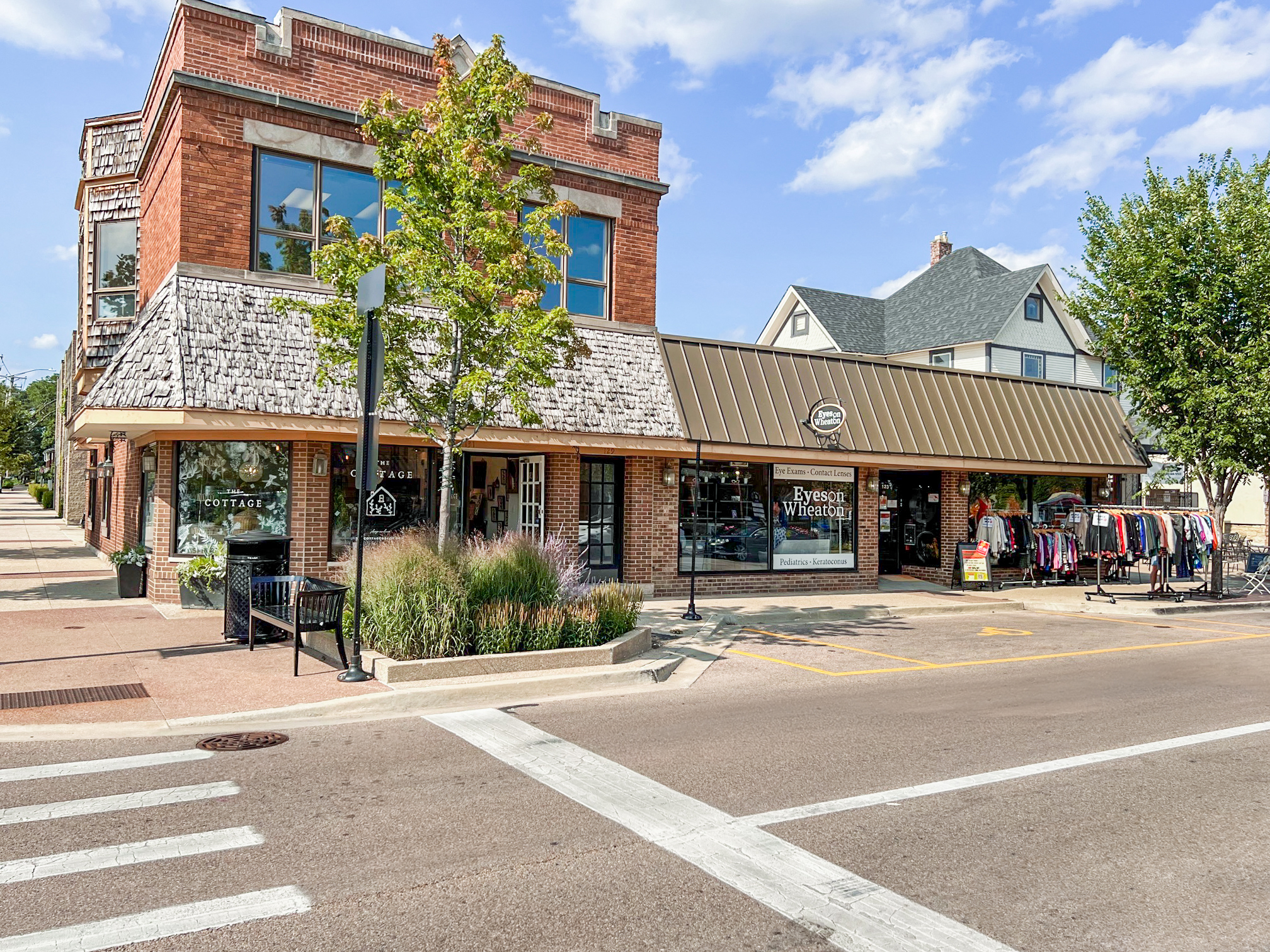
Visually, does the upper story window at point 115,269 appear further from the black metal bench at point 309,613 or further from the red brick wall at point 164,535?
the black metal bench at point 309,613

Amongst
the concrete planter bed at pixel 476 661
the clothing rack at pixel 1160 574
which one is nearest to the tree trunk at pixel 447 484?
the concrete planter bed at pixel 476 661

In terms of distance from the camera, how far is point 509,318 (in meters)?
10.6

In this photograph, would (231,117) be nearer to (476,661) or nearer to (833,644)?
(476,661)

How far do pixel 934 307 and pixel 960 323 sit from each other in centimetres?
246

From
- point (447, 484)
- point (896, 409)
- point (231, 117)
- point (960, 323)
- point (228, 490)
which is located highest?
point (960, 323)

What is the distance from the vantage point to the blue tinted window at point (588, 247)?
55.2 ft

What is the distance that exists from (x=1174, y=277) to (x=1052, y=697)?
13.6 metres

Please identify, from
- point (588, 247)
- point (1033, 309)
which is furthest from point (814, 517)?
point (1033, 309)

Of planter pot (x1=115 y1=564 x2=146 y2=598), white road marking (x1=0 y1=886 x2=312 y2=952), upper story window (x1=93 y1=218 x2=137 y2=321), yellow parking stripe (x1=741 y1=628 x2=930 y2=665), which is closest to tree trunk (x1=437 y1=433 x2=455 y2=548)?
yellow parking stripe (x1=741 y1=628 x2=930 y2=665)

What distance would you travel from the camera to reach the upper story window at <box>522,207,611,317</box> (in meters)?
16.7

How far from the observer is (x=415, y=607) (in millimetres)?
9430

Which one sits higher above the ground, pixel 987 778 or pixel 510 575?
pixel 510 575

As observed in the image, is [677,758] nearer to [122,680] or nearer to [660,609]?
[122,680]

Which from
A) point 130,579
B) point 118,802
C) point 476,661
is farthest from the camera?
point 130,579
